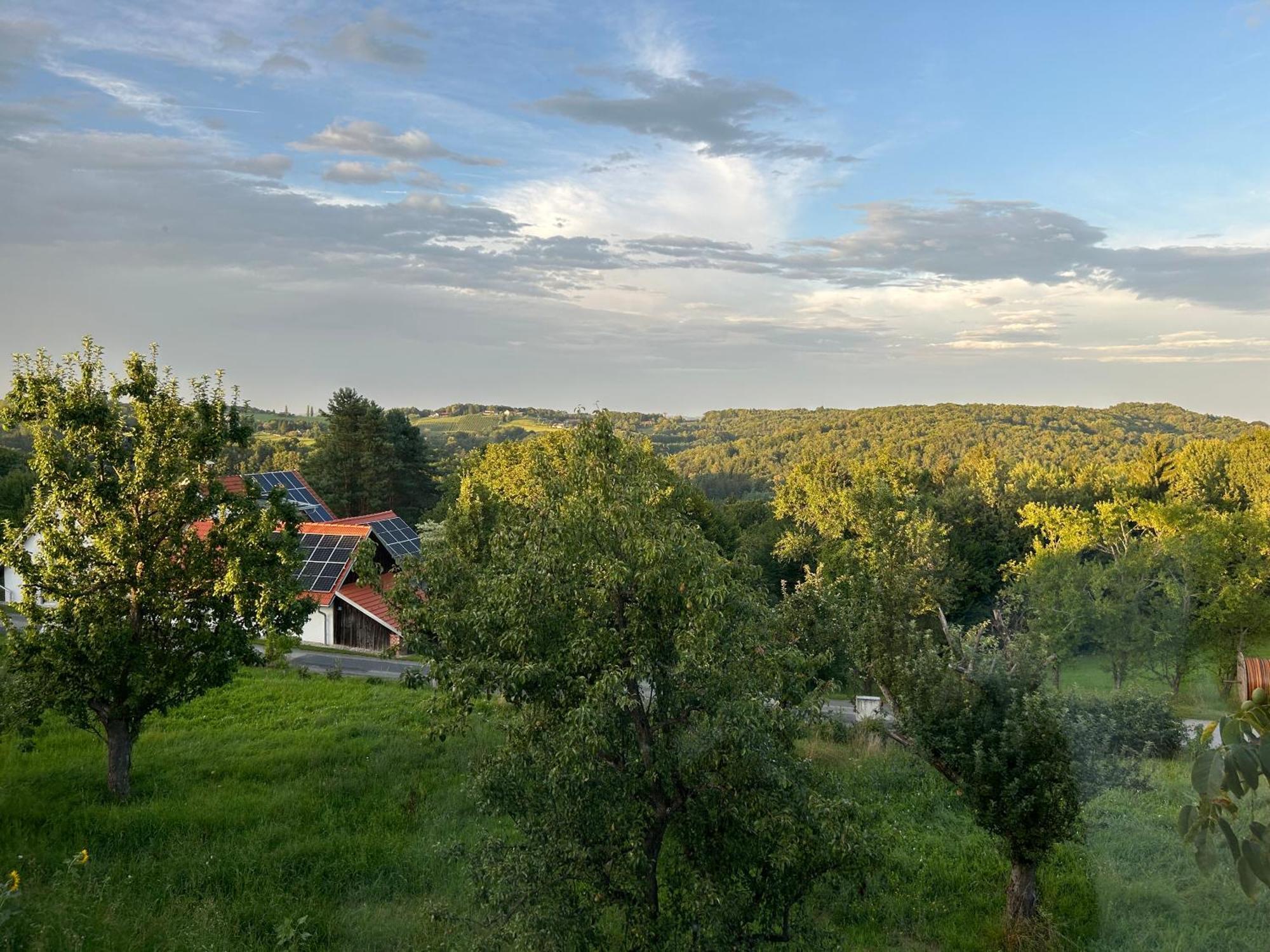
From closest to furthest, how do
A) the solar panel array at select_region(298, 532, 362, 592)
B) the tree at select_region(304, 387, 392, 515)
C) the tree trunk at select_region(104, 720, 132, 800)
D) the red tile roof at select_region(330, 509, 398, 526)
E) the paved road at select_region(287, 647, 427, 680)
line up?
the tree trunk at select_region(104, 720, 132, 800) < the paved road at select_region(287, 647, 427, 680) < the solar panel array at select_region(298, 532, 362, 592) < the red tile roof at select_region(330, 509, 398, 526) < the tree at select_region(304, 387, 392, 515)

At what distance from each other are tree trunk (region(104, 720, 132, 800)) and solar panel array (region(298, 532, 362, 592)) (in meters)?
21.4

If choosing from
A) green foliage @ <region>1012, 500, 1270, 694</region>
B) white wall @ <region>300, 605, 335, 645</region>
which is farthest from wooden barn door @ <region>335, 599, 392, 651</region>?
green foliage @ <region>1012, 500, 1270, 694</region>

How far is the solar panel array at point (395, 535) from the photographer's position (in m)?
38.6

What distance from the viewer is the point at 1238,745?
2.28 meters

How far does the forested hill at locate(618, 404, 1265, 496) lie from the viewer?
8356 centimetres

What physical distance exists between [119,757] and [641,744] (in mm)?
11864

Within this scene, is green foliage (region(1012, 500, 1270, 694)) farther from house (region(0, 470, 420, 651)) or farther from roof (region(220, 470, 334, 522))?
roof (region(220, 470, 334, 522))

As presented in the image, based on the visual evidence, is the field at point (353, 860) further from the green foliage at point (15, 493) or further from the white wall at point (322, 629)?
the green foliage at point (15, 493)

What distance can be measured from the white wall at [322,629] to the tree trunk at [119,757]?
2326 cm

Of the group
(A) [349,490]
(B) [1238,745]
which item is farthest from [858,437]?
(B) [1238,745]

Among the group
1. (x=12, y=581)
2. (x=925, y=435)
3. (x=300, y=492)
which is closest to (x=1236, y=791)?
(x=300, y=492)

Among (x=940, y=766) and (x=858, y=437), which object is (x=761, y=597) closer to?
(x=940, y=766)

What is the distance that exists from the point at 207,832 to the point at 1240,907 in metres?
14.2

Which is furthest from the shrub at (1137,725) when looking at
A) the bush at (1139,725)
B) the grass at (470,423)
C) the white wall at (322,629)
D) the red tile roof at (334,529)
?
the grass at (470,423)
